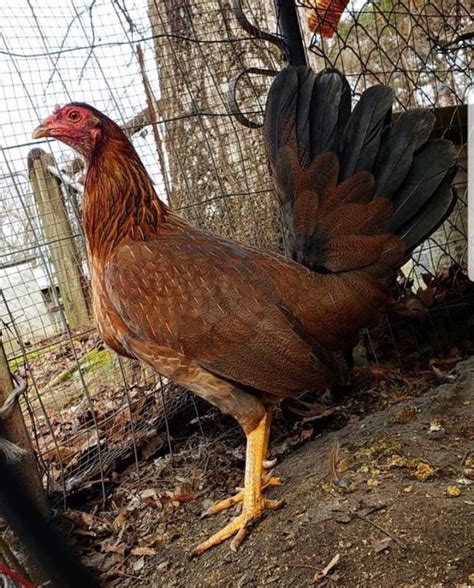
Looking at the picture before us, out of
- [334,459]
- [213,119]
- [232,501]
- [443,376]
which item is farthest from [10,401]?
[443,376]

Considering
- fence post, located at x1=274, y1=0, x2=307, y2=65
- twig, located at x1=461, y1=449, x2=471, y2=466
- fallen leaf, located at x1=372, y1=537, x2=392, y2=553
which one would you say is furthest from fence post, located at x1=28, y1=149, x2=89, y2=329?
twig, located at x1=461, y1=449, x2=471, y2=466

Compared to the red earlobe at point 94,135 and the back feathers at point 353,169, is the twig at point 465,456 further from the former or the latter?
the red earlobe at point 94,135

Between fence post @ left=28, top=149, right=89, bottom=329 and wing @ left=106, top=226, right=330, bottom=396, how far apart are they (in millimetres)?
906

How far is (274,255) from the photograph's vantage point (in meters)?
2.34

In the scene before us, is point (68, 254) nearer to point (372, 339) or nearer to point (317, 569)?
point (372, 339)

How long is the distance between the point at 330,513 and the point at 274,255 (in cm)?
112

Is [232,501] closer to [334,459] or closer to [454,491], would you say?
[334,459]

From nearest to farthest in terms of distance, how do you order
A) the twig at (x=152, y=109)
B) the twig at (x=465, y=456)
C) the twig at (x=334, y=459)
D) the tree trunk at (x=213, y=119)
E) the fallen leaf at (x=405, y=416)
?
the twig at (x=465, y=456) < the twig at (x=334, y=459) < the fallen leaf at (x=405, y=416) < the twig at (x=152, y=109) < the tree trunk at (x=213, y=119)

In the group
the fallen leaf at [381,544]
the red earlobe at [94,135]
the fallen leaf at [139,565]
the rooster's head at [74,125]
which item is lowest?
the fallen leaf at [139,565]

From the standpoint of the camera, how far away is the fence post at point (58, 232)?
2.85m

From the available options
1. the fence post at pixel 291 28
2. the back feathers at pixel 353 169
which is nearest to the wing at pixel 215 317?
the back feathers at pixel 353 169

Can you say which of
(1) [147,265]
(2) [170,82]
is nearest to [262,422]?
(1) [147,265]

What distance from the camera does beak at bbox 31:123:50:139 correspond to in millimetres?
2210

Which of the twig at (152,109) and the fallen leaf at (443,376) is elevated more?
the twig at (152,109)
